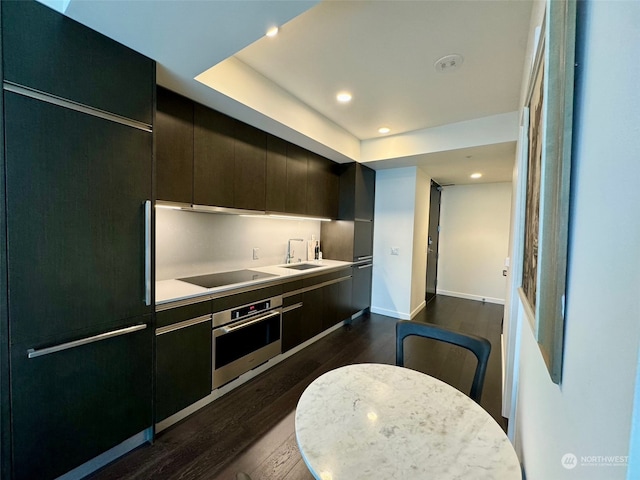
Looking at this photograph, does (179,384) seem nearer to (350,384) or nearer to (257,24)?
(350,384)

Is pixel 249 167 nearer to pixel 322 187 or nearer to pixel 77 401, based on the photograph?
pixel 322 187

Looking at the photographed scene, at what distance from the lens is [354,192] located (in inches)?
150

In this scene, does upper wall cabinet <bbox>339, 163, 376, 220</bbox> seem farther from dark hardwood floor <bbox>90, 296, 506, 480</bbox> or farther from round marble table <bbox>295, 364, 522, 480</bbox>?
round marble table <bbox>295, 364, 522, 480</bbox>

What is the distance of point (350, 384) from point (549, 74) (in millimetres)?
1169

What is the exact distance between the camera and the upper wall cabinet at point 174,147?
1917 millimetres

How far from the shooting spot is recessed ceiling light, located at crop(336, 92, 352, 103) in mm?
2537

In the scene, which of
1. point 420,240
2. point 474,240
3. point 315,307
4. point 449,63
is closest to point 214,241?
point 315,307

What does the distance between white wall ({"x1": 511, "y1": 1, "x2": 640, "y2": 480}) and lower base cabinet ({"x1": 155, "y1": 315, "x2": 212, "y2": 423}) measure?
6.34 feet

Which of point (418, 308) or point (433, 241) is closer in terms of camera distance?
point (418, 308)

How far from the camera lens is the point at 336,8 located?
1.57 metres

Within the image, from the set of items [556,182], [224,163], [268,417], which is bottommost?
[268,417]

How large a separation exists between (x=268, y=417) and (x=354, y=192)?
2.82 meters

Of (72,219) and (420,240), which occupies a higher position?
(72,219)

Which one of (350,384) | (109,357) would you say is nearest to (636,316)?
(350,384)
